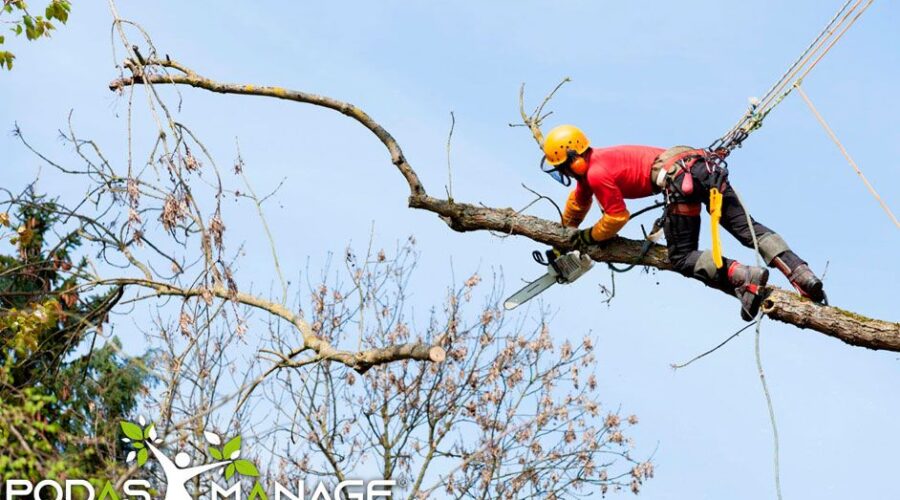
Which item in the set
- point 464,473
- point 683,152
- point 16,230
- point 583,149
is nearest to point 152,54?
point 16,230

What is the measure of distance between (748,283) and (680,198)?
26.2 inches

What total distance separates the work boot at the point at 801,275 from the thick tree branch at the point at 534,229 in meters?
0.06

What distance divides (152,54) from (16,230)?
165cm

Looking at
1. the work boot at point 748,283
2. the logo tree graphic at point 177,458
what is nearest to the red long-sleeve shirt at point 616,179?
the work boot at point 748,283

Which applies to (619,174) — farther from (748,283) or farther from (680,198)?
(748,283)

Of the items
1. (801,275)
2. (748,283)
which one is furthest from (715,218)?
(801,275)

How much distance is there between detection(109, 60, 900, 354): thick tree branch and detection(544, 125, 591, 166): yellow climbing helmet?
56cm

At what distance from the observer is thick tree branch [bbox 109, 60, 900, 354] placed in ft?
22.5

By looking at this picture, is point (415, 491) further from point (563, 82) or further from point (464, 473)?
point (563, 82)

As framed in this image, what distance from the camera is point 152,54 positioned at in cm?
694

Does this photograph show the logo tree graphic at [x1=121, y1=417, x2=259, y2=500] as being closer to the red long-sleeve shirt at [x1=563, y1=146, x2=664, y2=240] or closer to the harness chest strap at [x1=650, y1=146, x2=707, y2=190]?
the red long-sleeve shirt at [x1=563, y1=146, x2=664, y2=240]

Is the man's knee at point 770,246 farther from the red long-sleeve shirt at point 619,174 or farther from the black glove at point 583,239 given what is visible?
the black glove at point 583,239

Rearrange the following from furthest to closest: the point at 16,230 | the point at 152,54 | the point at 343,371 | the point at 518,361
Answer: the point at 518,361 → the point at 343,371 → the point at 16,230 → the point at 152,54

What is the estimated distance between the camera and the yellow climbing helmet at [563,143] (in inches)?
278
